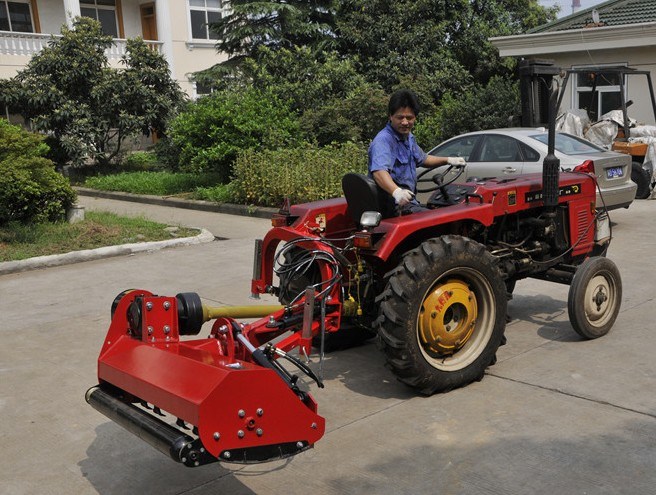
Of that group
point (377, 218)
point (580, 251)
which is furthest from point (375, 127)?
point (377, 218)

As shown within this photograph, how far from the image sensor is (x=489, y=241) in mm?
5766

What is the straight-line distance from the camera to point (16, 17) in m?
25.3

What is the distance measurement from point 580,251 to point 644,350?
3.47 ft

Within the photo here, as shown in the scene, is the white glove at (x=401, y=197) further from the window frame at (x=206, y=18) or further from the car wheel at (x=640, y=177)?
the window frame at (x=206, y=18)

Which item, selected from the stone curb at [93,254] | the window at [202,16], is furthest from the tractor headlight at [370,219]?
the window at [202,16]

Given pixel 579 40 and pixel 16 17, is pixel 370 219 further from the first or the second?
pixel 16 17

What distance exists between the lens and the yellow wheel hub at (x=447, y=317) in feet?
15.7

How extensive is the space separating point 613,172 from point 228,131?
858cm

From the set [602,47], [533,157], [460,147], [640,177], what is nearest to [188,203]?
[460,147]

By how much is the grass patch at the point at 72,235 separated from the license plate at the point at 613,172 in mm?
6096

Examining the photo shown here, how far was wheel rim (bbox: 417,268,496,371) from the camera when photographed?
480 centimetres

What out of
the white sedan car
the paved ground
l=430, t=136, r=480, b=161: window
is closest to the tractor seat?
the paved ground

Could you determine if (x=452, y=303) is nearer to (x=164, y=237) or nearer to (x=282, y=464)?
(x=282, y=464)

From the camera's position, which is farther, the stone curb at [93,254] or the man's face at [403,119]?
the stone curb at [93,254]
